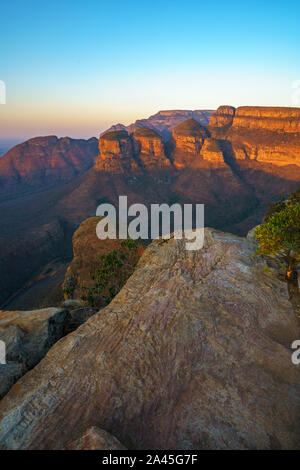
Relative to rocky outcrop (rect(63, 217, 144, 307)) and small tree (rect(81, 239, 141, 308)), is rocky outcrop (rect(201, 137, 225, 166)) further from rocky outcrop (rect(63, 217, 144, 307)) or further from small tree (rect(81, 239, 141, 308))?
small tree (rect(81, 239, 141, 308))

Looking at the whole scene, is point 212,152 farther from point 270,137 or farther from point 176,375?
point 176,375
